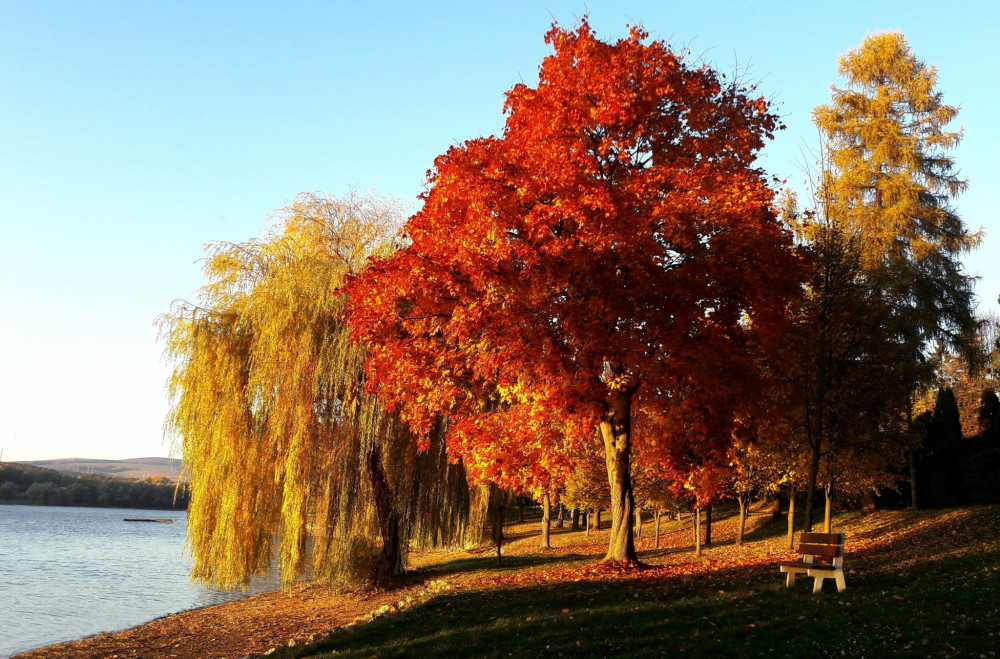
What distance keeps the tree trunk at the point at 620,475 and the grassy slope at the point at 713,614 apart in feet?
2.63

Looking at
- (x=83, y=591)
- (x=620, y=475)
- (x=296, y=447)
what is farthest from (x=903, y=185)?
(x=83, y=591)

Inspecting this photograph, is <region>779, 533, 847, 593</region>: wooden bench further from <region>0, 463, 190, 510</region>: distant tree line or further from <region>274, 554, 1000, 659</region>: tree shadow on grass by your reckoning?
<region>0, 463, 190, 510</region>: distant tree line

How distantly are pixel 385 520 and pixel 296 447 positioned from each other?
311 centimetres

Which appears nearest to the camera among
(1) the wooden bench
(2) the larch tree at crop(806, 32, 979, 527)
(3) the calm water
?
(1) the wooden bench

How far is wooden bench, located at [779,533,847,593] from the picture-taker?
1054cm

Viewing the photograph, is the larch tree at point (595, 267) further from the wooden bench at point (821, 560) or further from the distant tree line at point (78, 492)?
the distant tree line at point (78, 492)

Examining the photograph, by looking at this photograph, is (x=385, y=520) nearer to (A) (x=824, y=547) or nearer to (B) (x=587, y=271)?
(B) (x=587, y=271)

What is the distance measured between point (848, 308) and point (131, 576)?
33.9m

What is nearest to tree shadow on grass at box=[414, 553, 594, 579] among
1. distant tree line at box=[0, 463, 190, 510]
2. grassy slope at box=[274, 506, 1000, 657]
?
grassy slope at box=[274, 506, 1000, 657]

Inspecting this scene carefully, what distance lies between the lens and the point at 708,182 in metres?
13.8

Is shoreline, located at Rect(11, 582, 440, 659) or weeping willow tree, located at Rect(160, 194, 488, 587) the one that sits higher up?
weeping willow tree, located at Rect(160, 194, 488, 587)

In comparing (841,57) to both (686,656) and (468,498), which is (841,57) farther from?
(686,656)

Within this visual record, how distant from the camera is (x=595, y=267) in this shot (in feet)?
44.5

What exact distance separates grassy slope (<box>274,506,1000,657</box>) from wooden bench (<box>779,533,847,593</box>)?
8.1 inches
